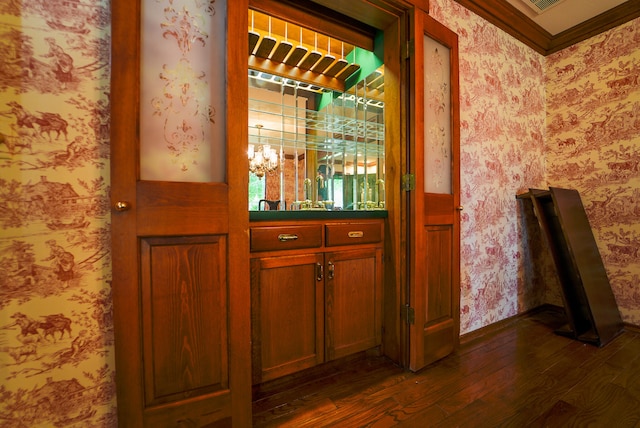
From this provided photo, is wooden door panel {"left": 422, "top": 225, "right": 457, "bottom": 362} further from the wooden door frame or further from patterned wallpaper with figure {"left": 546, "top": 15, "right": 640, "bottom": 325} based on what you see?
patterned wallpaper with figure {"left": 546, "top": 15, "right": 640, "bottom": 325}

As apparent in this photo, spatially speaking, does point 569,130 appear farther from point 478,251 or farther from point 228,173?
point 228,173

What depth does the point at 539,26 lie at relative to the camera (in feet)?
7.38

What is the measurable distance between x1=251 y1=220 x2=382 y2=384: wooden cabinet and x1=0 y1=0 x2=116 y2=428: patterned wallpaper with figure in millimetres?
586

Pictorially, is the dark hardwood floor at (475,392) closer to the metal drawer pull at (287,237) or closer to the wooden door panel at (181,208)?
the metal drawer pull at (287,237)

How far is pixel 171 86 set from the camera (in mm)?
946

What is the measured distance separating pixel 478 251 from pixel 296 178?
169 centimetres

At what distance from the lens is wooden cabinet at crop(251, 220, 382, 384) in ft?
4.15

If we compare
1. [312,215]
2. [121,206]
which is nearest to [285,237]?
[312,215]

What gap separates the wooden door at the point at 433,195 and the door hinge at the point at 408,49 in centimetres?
2

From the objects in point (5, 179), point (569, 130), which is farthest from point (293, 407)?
point (569, 130)

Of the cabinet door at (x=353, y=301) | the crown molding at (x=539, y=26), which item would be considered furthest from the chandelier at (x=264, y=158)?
the crown molding at (x=539, y=26)

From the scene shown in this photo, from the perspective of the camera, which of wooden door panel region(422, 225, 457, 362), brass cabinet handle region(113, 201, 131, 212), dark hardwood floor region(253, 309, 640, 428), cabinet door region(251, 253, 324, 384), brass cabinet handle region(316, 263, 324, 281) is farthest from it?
wooden door panel region(422, 225, 457, 362)

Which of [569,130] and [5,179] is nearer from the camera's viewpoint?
[5,179]

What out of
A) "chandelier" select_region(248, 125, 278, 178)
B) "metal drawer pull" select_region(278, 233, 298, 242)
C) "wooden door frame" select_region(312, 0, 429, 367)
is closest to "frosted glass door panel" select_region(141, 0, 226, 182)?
"metal drawer pull" select_region(278, 233, 298, 242)
